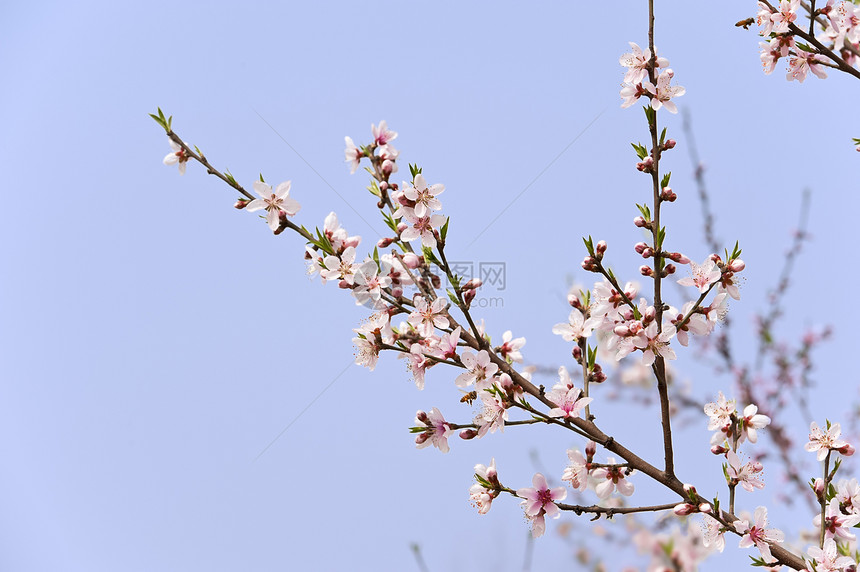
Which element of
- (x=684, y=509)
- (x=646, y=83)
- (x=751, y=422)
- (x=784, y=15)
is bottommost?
(x=684, y=509)

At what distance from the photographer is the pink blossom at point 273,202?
249 cm

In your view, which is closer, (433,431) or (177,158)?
(433,431)

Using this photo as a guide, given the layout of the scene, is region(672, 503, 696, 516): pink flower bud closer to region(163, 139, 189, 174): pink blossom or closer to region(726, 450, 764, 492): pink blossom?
region(726, 450, 764, 492): pink blossom

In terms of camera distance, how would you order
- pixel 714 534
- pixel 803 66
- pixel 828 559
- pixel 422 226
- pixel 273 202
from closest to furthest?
1. pixel 828 559
2. pixel 714 534
3. pixel 422 226
4. pixel 273 202
5. pixel 803 66

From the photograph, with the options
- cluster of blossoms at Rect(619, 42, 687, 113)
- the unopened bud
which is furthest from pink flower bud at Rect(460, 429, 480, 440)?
cluster of blossoms at Rect(619, 42, 687, 113)

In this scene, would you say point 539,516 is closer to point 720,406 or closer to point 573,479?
point 573,479

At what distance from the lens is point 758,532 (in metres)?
2.15

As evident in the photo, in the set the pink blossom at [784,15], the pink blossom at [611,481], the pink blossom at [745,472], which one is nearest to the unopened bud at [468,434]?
the pink blossom at [611,481]

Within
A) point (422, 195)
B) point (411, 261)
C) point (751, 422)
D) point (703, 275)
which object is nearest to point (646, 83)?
point (703, 275)

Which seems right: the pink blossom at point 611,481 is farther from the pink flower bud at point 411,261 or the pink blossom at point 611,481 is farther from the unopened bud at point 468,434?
the pink flower bud at point 411,261

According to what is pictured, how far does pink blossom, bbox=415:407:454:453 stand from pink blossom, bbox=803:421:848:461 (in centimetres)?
154

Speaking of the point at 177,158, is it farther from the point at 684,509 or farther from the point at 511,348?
the point at 684,509

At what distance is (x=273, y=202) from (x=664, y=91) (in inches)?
69.4

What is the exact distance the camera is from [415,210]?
2395 mm
